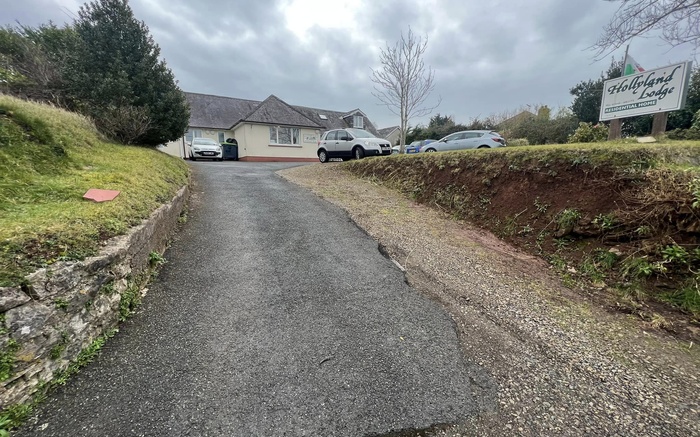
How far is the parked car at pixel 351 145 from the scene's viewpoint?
510 inches

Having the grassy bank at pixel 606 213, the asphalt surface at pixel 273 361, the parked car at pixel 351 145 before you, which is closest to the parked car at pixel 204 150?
the parked car at pixel 351 145

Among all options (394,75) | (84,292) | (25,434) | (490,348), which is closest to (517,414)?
(490,348)

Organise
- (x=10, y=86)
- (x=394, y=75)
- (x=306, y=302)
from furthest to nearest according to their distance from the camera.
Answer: (x=394, y=75) → (x=10, y=86) → (x=306, y=302)

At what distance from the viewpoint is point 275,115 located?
23219 millimetres

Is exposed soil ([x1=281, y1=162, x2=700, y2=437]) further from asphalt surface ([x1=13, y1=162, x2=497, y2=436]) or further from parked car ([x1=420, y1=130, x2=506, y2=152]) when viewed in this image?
parked car ([x1=420, y1=130, x2=506, y2=152])

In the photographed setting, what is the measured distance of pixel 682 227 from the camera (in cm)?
373

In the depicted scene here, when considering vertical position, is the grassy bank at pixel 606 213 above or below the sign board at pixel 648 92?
below

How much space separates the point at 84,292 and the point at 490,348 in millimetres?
Result: 3553

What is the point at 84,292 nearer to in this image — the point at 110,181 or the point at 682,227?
the point at 110,181

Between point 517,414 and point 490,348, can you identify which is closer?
point 517,414

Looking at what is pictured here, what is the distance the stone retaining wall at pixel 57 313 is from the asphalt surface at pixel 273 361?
0.19 metres

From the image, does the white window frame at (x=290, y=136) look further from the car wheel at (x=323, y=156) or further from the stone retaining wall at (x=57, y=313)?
the stone retaining wall at (x=57, y=313)

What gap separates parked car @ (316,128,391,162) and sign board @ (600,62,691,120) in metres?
7.49

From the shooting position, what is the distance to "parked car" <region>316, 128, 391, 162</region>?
12945mm
